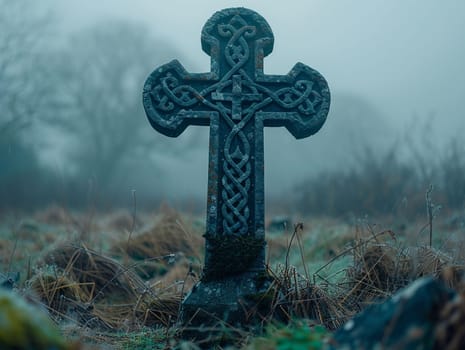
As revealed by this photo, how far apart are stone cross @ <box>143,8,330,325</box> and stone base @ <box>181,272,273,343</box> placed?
0.06ft

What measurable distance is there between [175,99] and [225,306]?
61.1 inches

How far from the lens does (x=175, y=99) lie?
11.5 feet

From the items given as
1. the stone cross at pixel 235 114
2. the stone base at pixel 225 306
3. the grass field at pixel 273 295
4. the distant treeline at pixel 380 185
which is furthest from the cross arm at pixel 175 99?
the distant treeline at pixel 380 185

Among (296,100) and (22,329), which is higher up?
(296,100)

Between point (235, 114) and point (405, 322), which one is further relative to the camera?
point (235, 114)

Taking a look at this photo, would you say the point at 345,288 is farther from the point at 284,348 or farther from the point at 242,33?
the point at 242,33

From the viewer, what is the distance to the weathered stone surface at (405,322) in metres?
1.61

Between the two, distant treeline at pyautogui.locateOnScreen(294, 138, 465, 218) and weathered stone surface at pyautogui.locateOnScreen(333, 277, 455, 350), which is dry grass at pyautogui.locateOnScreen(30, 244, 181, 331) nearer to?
weathered stone surface at pyautogui.locateOnScreen(333, 277, 455, 350)

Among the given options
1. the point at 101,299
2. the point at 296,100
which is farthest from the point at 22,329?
the point at 101,299

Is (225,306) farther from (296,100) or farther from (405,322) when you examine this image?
(296,100)

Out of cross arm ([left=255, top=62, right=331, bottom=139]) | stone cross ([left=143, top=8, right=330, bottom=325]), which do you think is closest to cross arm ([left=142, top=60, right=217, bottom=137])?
stone cross ([left=143, top=8, right=330, bottom=325])

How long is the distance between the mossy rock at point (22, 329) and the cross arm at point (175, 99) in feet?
6.66

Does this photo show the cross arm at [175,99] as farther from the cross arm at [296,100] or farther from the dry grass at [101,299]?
the dry grass at [101,299]

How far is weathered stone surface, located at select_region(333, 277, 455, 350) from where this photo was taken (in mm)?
1608
